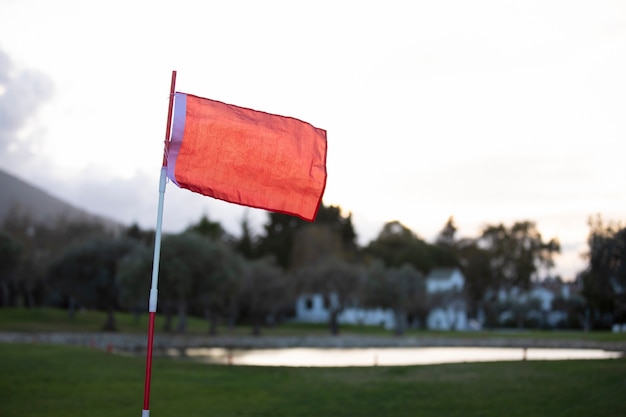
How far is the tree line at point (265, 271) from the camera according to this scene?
5672 centimetres

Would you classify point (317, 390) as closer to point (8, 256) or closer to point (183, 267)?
point (183, 267)

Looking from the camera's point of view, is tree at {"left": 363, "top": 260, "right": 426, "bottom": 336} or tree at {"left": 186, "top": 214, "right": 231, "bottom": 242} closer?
tree at {"left": 363, "top": 260, "right": 426, "bottom": 336}

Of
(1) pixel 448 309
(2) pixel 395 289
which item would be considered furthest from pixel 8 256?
(1) pixel 448 309

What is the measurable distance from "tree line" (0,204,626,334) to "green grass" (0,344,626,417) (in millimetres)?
14304

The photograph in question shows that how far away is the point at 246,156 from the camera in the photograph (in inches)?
425

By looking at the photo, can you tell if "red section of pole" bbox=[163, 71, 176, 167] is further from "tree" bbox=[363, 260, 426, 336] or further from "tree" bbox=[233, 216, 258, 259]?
"tree" bbox=[233, 216, 258, 259]

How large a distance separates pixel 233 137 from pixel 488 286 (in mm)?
103703

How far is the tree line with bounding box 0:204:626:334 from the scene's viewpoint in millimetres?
56719

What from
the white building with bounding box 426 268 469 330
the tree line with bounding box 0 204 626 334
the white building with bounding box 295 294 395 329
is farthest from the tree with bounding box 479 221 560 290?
the white building with bounding box 295 294 395 329

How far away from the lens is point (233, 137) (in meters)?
10.7

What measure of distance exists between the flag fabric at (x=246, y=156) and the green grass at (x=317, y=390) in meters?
8.26

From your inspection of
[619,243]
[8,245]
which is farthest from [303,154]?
[8,245]

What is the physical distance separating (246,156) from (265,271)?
57.4 metres

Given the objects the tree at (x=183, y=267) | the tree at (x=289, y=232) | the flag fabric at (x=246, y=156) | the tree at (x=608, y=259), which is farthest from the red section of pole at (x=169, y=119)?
the tree at (x=289, y=232)
